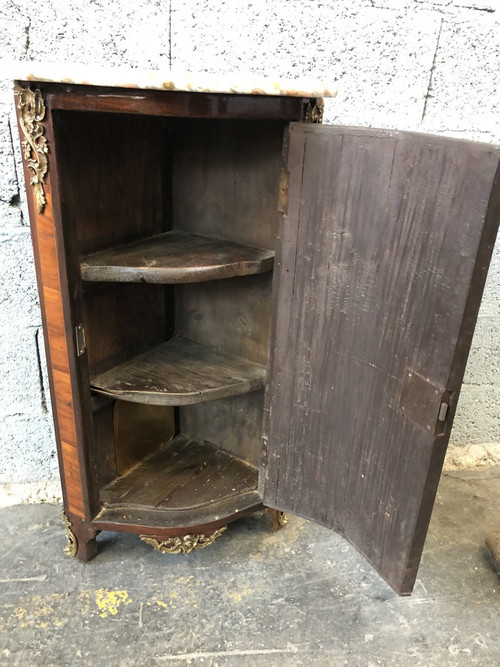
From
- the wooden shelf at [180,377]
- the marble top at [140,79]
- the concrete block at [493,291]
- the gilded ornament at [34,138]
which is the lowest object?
the wooden shelf at [180,377]

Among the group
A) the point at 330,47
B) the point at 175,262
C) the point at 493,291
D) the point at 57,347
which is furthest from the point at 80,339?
the point at 493,291

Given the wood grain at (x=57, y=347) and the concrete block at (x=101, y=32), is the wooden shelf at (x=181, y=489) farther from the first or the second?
the concrete block at (x=101, y=32)

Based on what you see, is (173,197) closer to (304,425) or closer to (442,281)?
(304,425)

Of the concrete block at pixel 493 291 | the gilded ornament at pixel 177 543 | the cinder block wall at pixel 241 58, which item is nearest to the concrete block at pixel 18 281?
the cinder block wall at pixel 241 58

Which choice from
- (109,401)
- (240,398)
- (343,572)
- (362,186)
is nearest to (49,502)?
(109,401)

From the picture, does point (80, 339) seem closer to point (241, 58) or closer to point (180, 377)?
point (180, 377)

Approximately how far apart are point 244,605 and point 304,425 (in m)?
0.48

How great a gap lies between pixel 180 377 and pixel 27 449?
0.63m

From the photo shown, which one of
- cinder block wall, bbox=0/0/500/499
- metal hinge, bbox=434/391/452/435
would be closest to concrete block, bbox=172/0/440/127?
cinder block wall, bbox=0/0/500/499

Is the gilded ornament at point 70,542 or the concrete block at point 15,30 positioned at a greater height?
the concrete block at point 15,30

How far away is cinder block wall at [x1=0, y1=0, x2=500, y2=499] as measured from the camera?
50.8 inches

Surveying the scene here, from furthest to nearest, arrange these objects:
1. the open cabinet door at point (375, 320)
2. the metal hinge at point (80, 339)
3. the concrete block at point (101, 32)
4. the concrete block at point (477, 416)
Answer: the concrete block at point (477, 416)
the concrete block at point (101, 32)
the metal hinge at point (80, 339)
the open cabinet door at point (375, 320)

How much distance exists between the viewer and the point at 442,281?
81 cm

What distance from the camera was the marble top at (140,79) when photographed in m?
0.88
